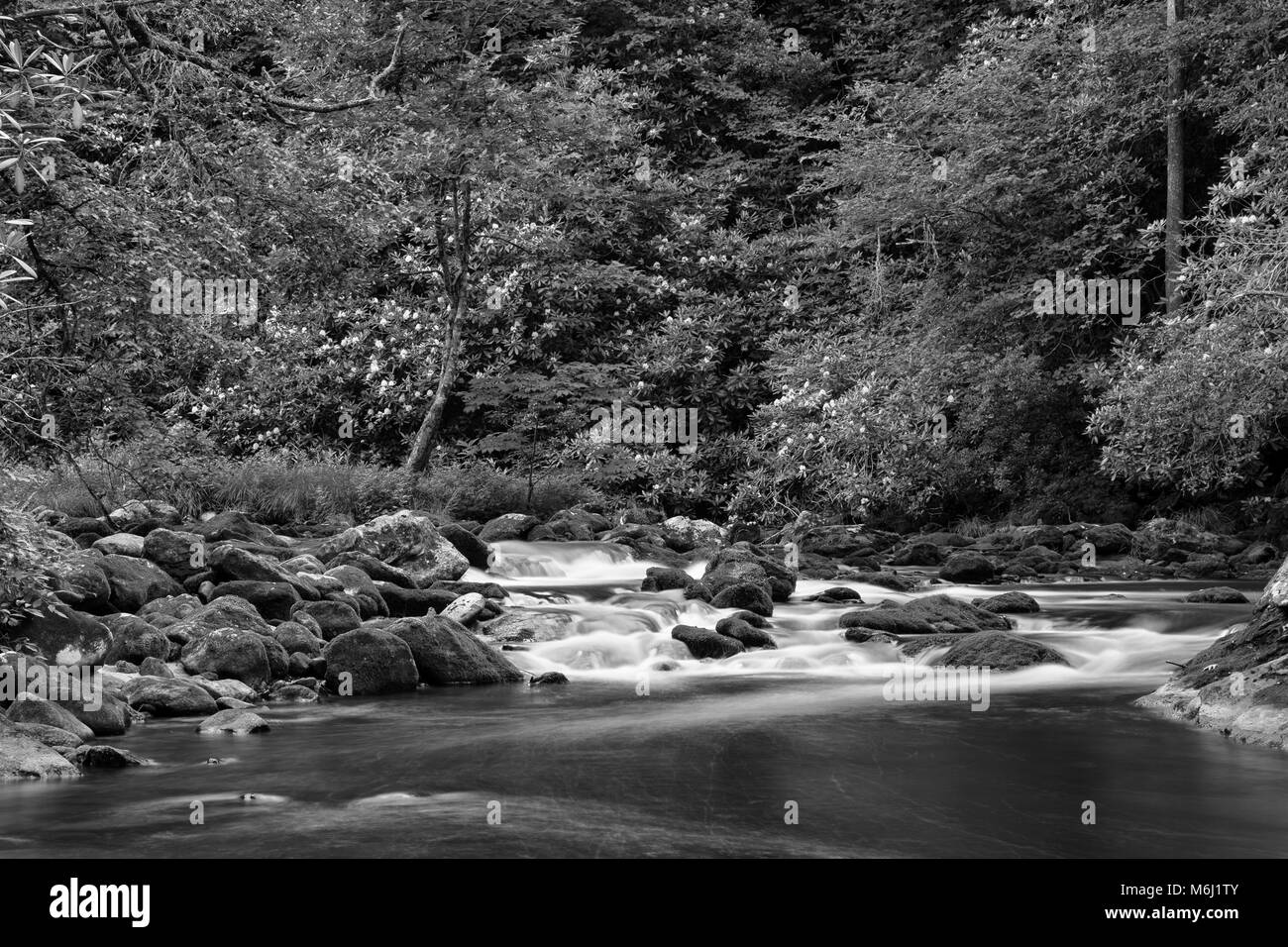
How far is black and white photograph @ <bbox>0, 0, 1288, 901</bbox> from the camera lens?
241 inches

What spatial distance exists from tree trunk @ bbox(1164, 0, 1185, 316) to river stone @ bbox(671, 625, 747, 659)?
882 cm

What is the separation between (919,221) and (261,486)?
10.9 m

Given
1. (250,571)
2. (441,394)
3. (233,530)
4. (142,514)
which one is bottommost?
(250,571)

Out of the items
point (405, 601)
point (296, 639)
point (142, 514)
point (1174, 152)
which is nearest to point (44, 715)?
point (296, 639)

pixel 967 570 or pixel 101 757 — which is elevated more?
pixel 967 570

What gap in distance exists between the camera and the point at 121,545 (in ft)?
38.3

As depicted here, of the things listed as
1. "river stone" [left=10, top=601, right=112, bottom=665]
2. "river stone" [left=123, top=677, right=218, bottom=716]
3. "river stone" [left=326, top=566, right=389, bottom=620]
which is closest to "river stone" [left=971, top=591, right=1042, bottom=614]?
"river stone" [left=326, top=566, right=389, bottom=620]

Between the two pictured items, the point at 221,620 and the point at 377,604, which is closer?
the point at 221,620

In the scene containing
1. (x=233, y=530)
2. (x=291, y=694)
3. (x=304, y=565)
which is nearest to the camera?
(x=291, y=694)

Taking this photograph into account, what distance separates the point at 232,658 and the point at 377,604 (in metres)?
2.55

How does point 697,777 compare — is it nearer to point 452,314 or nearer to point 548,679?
point 548,679

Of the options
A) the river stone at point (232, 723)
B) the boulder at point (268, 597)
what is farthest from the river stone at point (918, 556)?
the river stone at point (232, 723)

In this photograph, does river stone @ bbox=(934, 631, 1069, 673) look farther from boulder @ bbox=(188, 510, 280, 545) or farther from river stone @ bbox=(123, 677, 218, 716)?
boulder @ bbox=(188, 510, 280, 545)

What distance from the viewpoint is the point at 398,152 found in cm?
1623
